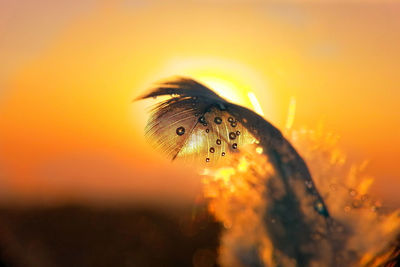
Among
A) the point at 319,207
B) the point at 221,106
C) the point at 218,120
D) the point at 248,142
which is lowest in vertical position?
the point at 319,207

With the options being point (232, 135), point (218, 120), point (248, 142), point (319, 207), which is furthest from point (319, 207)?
point (218, 120)

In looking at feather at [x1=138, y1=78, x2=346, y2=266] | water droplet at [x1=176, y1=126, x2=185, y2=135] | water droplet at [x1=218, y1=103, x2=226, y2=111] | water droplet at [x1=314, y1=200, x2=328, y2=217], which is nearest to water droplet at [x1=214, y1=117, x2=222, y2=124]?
feather at [x1=138, y1=78, x2=346, y2=266]

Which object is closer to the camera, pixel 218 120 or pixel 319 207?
pixel 319 207

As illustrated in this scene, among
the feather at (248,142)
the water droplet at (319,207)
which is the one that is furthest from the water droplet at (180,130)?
the water droplet at (319,207)

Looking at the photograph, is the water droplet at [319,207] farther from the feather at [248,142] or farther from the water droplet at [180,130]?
the water droplet at [180,130]

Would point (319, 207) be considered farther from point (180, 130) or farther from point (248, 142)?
point (180, 130)

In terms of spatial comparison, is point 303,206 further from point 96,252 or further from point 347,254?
point 96,252

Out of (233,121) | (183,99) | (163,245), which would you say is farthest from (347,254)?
(163,245)

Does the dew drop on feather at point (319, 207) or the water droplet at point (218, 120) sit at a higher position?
the water droplet at point (218, 120)
